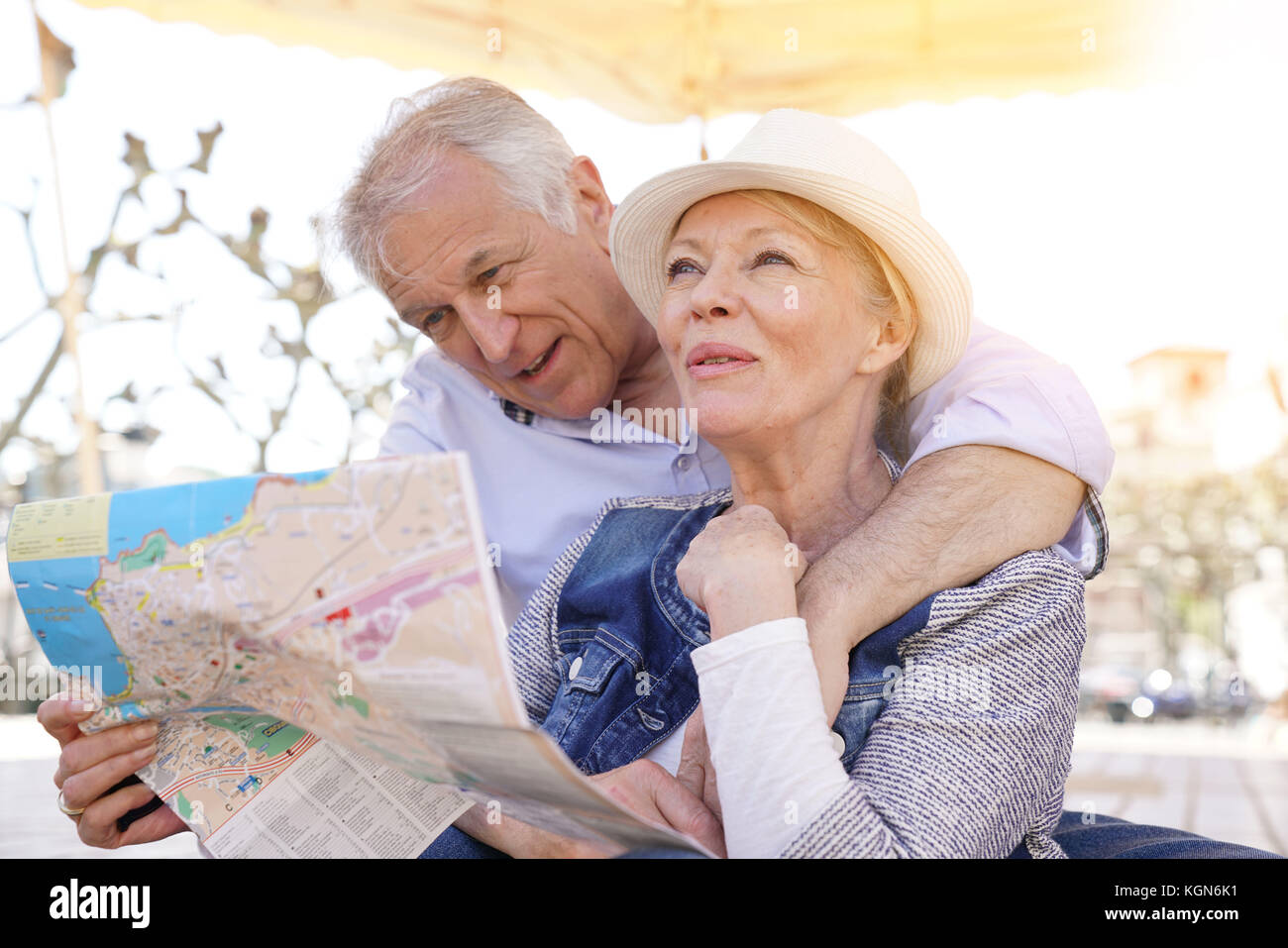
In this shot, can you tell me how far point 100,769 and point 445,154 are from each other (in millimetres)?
1327

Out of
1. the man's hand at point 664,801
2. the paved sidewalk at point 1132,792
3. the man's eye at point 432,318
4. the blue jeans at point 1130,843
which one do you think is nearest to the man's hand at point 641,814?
the man's hand at point 664,801

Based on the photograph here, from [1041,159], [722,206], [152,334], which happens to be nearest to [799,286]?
[722,206]

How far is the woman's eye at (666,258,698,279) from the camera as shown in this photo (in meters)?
1.67

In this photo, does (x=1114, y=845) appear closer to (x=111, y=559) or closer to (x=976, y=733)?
(x=976, y=733)

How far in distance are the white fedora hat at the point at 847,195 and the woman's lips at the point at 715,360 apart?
24 centimetres

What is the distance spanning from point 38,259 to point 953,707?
470cm

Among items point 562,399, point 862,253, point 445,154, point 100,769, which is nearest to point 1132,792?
point 562,399

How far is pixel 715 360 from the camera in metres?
1.60

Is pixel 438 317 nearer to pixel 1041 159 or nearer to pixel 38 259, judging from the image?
pixel 1041 159

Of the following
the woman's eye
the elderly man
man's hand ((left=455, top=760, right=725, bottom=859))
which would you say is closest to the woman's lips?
the woman's eye

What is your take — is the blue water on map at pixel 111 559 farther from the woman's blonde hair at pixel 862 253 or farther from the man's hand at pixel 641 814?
the woman's blonde hair at pixel 862 253

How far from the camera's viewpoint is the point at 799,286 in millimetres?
1577

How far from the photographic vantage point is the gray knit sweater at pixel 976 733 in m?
1.23

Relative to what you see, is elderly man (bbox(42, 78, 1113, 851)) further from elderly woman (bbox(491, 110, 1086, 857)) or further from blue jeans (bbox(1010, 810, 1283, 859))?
blue jeans (bbox(1010, 810, 1283, 859))
